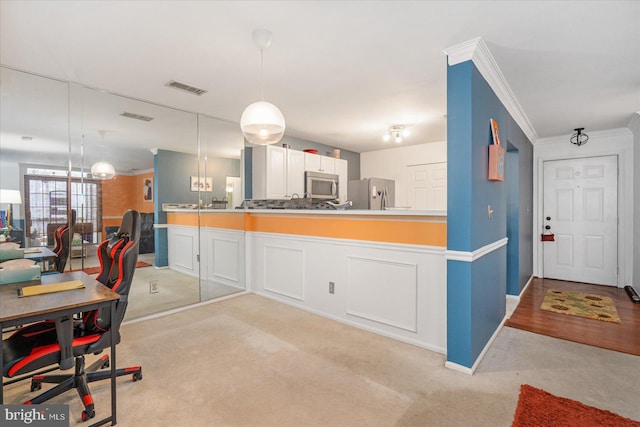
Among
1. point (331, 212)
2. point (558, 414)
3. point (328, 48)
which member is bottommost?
point (558, 414)

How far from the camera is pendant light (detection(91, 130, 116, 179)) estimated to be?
3115mm

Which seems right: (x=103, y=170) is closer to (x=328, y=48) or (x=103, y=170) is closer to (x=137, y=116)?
(x=137, y=116)

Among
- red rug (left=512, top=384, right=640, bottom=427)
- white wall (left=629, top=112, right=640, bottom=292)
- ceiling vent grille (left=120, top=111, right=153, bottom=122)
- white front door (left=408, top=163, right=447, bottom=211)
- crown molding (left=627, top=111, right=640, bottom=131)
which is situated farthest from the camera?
white front door (left=408, top=163, right=447, bottom=211)

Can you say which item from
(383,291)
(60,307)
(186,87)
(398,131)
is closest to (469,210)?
(383,291)

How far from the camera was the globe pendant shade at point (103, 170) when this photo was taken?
123 inches

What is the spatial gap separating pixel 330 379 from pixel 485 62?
2.58m

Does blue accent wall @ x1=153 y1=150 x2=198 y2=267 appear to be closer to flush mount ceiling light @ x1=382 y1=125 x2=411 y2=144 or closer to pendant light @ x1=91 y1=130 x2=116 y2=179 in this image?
pendant light @ x1=91 y1=130 x2=116 y2=179

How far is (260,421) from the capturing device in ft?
5.80

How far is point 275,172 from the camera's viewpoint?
460 cm

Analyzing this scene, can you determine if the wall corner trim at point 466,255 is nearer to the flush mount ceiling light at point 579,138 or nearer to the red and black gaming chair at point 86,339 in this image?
the red and black gaming chair at point 86,339

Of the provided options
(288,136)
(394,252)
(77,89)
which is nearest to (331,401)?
(394,252)

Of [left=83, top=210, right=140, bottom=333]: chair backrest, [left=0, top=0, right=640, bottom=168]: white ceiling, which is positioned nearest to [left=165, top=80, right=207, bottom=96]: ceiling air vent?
[left=0, top=0, right=640, bottom=168]: white ceiling

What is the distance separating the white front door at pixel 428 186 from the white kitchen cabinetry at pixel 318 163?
1.62 m

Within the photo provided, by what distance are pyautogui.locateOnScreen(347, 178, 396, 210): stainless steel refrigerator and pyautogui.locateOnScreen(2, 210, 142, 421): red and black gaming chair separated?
13.2ft
